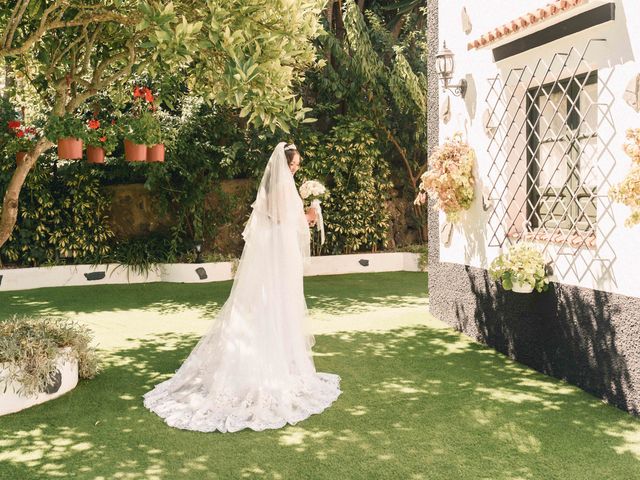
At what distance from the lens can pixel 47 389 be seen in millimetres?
5129

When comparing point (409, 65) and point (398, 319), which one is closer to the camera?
point (398, 319)

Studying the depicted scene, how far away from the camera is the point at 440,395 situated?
5.29m

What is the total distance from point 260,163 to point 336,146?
158 centimetres

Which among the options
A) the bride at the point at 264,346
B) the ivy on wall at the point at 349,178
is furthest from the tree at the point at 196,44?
the ivy on wall at the point at 349,178

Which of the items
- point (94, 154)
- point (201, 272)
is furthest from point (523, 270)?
point (201, 272)

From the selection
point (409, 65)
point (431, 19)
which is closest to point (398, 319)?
point (431, 19)

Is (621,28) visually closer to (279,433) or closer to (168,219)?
(279,433)

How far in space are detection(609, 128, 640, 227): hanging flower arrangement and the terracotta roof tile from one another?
1.24 m

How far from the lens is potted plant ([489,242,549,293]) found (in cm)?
553

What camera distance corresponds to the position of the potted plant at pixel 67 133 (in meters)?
5.76

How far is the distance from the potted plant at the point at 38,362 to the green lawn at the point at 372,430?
12cm

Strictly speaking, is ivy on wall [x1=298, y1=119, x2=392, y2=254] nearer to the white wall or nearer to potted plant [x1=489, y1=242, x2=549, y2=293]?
the white wall

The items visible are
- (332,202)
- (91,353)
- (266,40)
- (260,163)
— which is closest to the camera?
(266,40)

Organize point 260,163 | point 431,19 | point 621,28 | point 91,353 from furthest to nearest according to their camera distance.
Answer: point 260,163 → point 431,19 → point 91,353 → point 621,28
